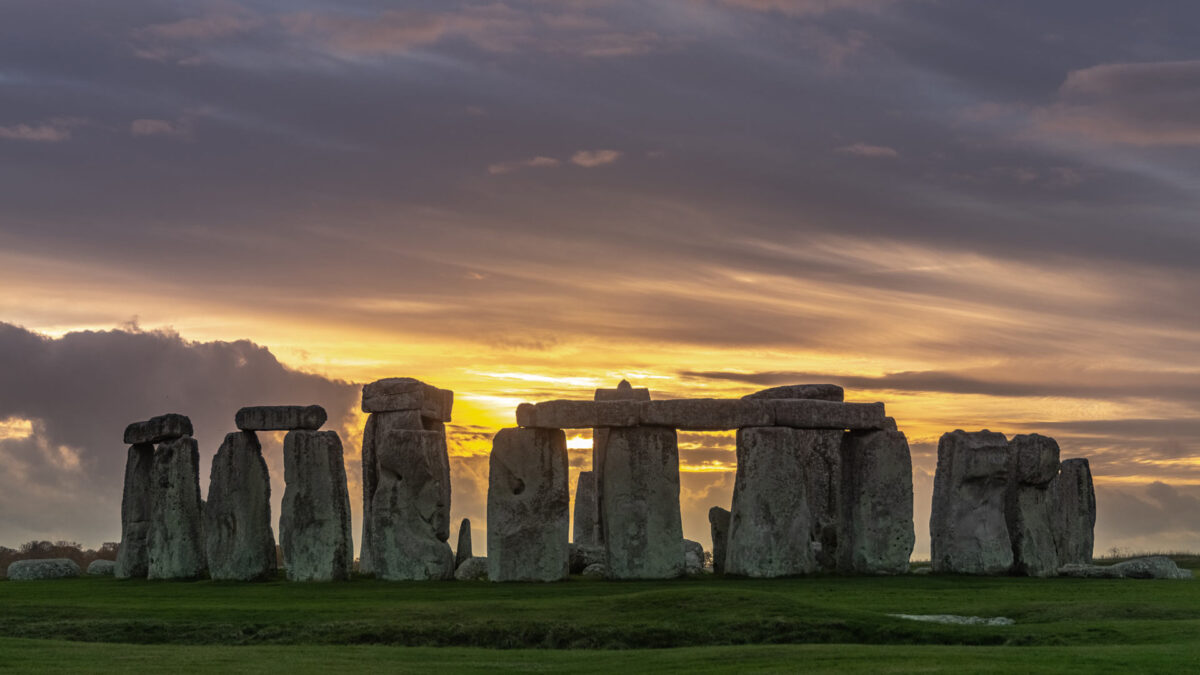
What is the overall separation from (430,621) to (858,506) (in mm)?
12600

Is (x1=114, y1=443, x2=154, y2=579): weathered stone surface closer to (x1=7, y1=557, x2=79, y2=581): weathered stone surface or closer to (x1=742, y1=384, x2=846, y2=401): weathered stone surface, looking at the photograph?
(x1=7, y1=557, x2=79, y2=581): weathered stone surface

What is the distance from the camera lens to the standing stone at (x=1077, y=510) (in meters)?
37.2

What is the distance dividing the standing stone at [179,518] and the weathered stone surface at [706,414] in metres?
10.2

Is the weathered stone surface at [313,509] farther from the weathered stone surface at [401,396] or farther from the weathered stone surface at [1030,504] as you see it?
the weathered stone surface at [1030,504]

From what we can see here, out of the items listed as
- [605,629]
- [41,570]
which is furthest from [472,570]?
[41,570]

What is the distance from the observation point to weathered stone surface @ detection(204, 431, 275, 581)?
32.1 metres

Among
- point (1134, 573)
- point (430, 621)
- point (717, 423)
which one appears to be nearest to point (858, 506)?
point (717, 423)

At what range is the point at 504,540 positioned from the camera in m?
31.2

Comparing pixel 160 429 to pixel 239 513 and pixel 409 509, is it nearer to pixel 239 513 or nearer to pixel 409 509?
pixel 239 513

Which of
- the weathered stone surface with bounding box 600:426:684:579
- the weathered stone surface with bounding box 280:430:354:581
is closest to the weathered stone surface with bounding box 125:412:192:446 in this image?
the weathered stone surface with bounding box 280:430:354:581

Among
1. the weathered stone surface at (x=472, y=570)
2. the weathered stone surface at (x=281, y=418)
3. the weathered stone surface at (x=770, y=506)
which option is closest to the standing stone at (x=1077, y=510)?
the weathered stone surface at (x=770, y=506)

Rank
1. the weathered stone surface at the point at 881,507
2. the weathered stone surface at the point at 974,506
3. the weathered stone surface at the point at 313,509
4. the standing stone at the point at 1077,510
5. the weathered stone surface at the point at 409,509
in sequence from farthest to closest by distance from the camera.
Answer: the standing stone at the point at 1077,510 < the weathered stone surface at the point at 881,507 < the weathered stone surface at the point at 974,506 < the weathered stone surface at the point at 313,509 < the weathered stone surface at the point at 409,509

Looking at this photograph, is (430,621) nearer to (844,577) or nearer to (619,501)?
(619,501)

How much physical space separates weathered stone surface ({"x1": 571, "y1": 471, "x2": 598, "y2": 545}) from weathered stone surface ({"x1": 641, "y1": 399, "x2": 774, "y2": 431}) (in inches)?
410
